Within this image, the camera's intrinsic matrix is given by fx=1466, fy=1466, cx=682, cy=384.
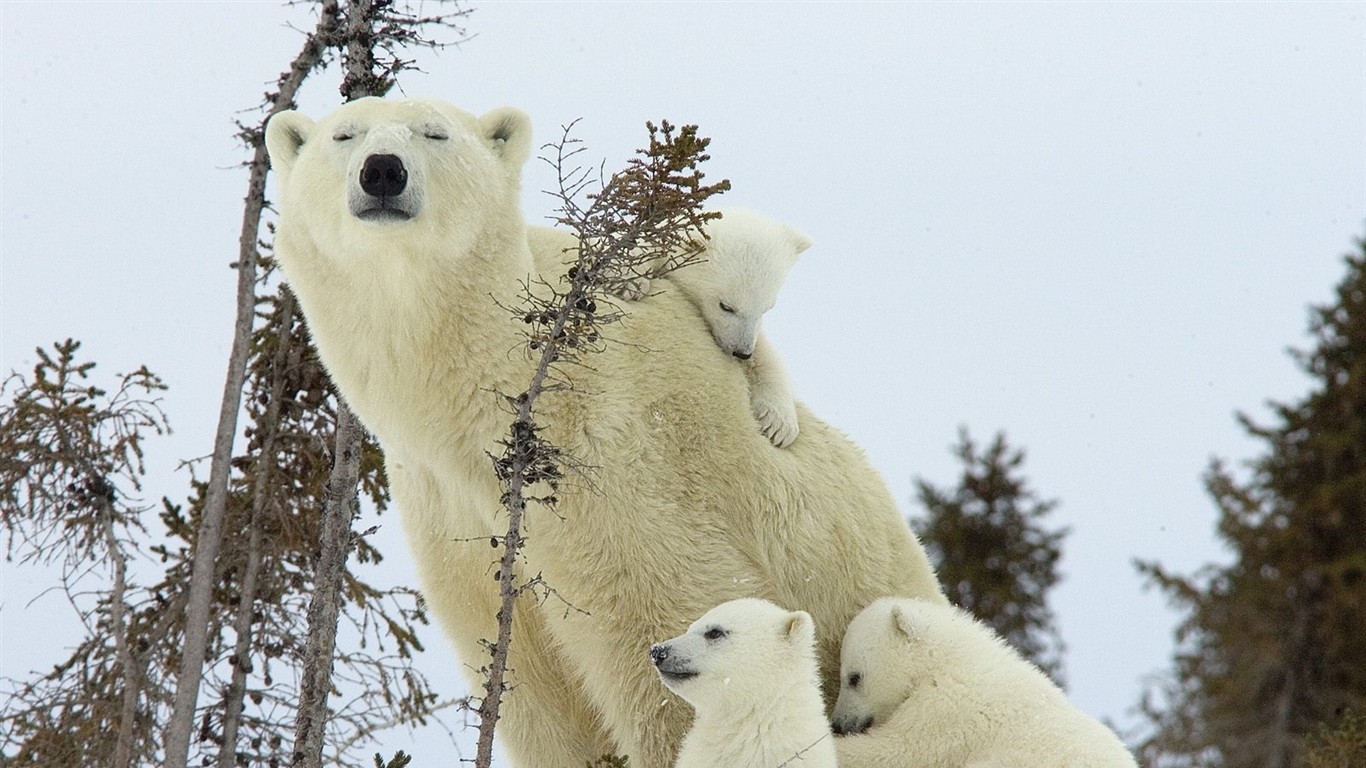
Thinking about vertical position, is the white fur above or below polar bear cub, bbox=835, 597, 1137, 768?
above

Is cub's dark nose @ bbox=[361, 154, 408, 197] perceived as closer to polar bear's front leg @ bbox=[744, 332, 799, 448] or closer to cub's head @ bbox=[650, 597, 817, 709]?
polar bear's front leg @ bbox=[744, 332, 799, 448]

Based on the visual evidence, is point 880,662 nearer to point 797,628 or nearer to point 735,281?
Answer: point 797,628

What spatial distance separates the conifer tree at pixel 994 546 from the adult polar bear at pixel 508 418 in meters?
12.3

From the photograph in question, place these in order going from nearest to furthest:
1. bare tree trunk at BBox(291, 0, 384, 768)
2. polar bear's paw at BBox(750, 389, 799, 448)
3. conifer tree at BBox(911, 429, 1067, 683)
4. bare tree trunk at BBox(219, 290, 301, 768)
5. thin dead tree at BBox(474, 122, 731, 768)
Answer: thin dead tree at BBox(474, 122, 731, 768) < polar bear's paw at BBox(750, 389, 799, 448) < bare tree trunk at BBox(291, 0, 384, 768) < bare tree trunk at BBox(219, 290, 301, 768) < conifer tree at BBox(911, 429, 1067, 683)

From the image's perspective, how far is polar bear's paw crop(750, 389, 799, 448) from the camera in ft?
17.7

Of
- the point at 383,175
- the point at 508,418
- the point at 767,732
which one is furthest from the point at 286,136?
the point at 767,732

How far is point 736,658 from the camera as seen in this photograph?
15.0ft

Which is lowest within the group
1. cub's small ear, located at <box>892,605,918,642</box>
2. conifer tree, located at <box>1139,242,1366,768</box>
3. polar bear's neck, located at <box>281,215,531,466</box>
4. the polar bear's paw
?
cub's small ear, located at <box>892,605,918,642</box>

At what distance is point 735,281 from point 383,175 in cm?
Result: 143

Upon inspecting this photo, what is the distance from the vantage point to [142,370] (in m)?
7.19

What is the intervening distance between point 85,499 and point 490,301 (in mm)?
3199

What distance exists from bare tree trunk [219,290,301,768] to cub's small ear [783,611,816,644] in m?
3.78

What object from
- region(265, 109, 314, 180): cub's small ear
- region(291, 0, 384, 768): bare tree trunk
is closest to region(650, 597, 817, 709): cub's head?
region(291, 0, 384, 768): bare tree trunk

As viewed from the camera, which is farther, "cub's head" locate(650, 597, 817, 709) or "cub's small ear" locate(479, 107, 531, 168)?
"cub's small ear" locate(479, 107, 531, 168)
